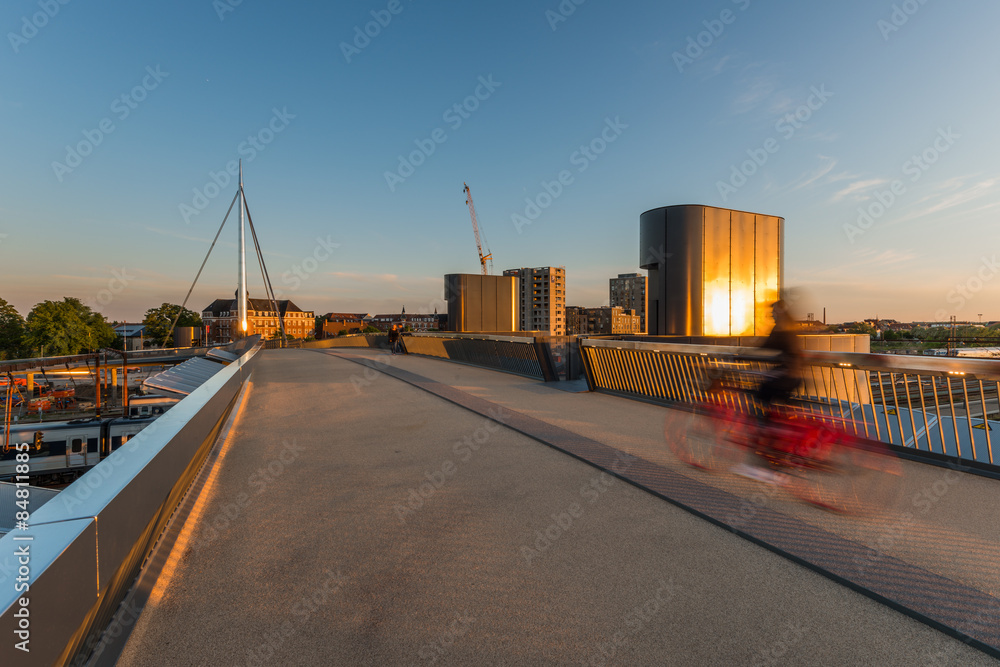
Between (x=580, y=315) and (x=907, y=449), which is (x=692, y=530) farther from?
(x=580, y=315)

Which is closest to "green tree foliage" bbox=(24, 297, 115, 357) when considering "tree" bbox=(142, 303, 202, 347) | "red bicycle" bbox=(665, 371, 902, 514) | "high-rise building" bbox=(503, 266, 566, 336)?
"tree" bbox=(142, 303, 202, 347)

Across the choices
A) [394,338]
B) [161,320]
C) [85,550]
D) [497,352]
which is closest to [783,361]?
[85,550]

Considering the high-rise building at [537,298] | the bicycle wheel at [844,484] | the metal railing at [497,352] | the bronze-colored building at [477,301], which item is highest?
the high-rise building at [537,298]

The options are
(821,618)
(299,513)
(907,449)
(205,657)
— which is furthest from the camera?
(907,449)

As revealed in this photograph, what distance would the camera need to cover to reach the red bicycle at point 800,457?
391cm

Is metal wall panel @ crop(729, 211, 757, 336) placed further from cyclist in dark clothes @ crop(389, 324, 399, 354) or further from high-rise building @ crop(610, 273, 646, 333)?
high-rise building @ crop(610, 273, 646, 333)

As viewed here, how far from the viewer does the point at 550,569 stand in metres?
2.71

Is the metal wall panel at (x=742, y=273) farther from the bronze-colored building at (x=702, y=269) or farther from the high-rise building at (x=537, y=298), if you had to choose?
the high-rise building at (x=537, y=298)

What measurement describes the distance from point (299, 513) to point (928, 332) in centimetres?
3595

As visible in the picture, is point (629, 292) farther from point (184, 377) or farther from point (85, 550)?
point (85, 550)

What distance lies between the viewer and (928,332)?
26719 mm

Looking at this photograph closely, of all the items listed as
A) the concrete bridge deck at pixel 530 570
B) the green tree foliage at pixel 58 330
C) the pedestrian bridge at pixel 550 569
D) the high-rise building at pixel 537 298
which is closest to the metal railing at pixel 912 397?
the pedestrian bridge at pixel 550 569

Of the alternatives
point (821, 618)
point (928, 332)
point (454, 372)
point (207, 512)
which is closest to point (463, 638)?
point (821, 618)

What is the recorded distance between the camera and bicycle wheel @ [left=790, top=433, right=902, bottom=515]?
12.0ft
